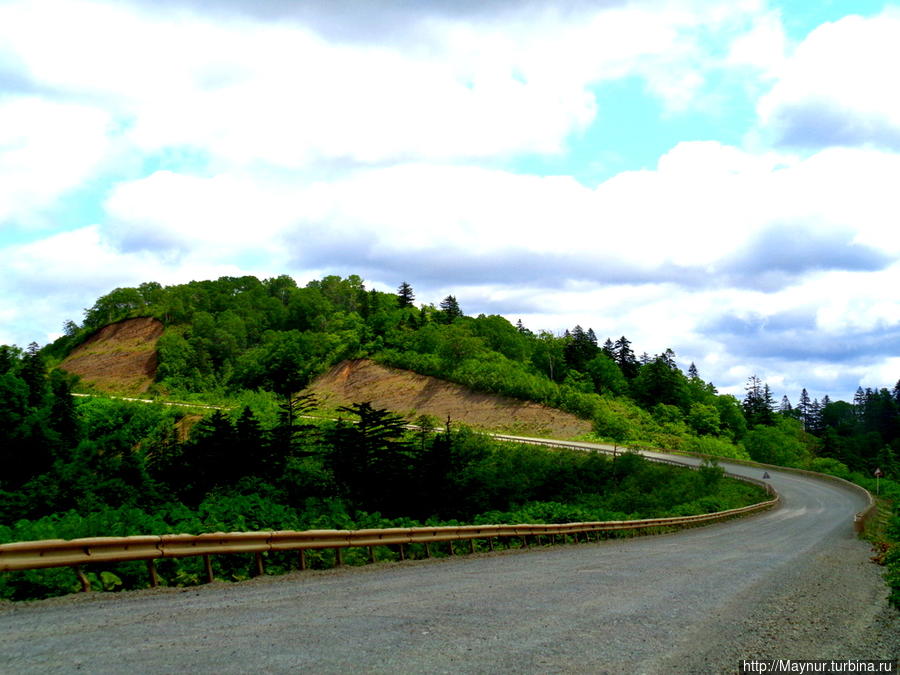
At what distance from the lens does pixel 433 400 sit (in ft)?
278

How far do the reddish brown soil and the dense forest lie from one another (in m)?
2.41

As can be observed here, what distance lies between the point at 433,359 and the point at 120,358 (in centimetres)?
5123

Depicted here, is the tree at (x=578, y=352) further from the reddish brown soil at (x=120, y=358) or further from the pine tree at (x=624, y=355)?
the reddish brown soil at (x=120, y=358)

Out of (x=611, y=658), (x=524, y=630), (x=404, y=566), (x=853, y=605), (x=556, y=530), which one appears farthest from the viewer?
(x=556, y=530)

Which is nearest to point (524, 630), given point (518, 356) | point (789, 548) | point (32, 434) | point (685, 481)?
point (789, 548)

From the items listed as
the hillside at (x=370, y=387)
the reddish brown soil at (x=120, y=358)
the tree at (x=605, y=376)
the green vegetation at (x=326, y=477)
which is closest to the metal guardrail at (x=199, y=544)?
the green vegetation at (x=326, y=477)

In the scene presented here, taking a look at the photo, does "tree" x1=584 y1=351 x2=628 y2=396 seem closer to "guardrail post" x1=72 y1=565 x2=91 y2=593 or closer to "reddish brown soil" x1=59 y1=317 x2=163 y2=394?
"reddish brown soil" x1=59 y1=317 x2=163 y2=394

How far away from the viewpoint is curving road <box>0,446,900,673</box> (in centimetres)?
720

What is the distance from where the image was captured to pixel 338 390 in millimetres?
92375

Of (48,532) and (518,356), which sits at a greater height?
(518,356)

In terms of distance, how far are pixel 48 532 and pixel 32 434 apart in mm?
39622

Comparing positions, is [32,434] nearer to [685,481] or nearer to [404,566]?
[404,566]

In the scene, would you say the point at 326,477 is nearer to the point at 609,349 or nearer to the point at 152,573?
the point at 152,573

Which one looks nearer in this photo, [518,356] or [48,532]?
[48,532]
